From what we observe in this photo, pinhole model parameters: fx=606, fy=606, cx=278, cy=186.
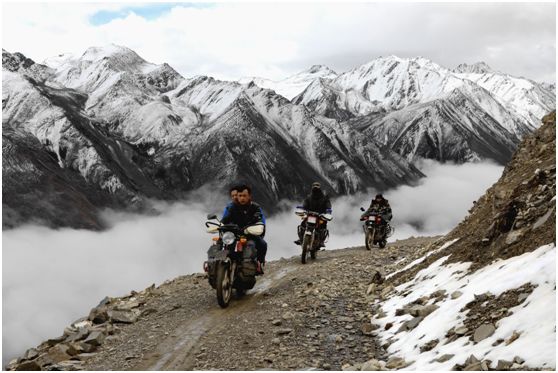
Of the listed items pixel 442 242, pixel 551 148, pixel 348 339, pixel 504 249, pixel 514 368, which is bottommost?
pixel 514 368

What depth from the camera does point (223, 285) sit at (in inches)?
525

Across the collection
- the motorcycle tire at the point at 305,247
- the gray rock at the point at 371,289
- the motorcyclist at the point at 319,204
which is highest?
the motorcyclist at the point at 319,204

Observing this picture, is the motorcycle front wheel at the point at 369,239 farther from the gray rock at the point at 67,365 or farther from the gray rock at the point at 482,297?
the gray rock at the point at 67,365

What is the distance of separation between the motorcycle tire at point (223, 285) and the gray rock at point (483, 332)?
6451mm

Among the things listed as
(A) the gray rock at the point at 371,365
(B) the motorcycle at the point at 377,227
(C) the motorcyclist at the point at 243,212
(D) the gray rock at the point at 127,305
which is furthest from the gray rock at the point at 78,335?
(B) the motorcycle at the point at 377,227

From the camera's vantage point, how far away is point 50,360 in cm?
1081

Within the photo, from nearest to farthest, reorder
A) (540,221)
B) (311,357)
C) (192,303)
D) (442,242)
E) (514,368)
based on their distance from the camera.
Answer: (514,368), (311,357), (540,221), (192,303), (442,242)

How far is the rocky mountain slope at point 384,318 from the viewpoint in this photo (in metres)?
7.75

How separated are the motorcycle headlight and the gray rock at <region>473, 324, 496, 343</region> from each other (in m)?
6.54

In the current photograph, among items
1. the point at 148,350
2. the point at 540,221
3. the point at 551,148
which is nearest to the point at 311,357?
the point at 148,350

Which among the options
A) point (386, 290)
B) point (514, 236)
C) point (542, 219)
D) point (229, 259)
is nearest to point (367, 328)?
point (386, 290)

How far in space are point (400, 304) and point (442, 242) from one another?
534 cm

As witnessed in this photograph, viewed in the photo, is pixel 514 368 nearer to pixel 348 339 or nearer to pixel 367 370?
pixel 367 370

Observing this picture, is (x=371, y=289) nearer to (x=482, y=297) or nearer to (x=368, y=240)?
(x=482, y=297)
